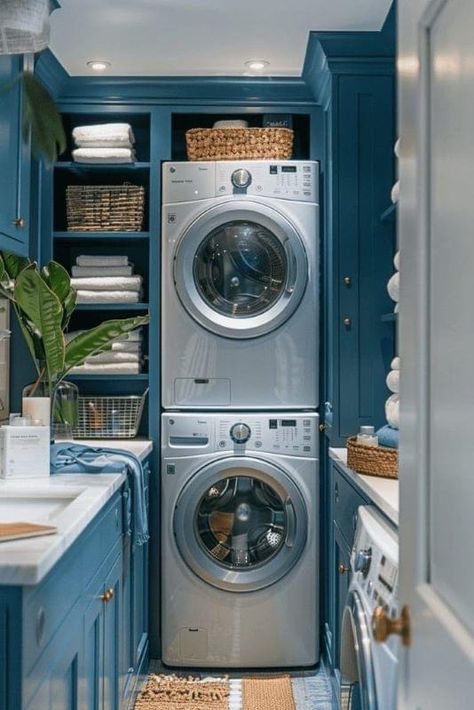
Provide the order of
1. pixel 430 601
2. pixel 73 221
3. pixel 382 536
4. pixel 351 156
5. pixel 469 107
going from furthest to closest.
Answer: pixel 73 221, pixel 351 156, pixel 382 536, pixel 430 601, pixel 469 107

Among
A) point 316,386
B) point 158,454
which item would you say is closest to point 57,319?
point 158,454

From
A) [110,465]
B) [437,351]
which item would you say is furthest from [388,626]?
[110,465]

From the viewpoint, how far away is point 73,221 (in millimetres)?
3467

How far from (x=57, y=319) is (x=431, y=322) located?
176cm

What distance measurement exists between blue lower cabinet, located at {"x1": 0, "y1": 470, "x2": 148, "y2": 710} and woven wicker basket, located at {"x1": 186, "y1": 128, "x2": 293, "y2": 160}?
1.52 meters

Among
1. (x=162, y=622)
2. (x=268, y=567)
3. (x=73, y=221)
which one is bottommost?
(x=162, y=622)

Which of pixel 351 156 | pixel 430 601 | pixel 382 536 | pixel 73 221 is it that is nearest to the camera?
pixel 430 601

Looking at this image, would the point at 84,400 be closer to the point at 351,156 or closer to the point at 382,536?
the point at 351,156

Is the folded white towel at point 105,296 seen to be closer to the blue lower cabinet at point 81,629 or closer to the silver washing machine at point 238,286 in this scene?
the silver washing machine at point 238,286

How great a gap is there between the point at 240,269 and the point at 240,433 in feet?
2.19

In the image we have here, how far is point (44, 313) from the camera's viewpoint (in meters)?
2.54

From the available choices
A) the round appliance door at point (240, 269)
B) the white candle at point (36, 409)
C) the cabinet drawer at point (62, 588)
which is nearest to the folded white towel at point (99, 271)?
the round appliance door at point (240, 269)

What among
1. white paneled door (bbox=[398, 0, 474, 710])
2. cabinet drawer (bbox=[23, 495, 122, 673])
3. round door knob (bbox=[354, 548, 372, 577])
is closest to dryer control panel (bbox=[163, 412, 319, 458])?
cabinet drawer (bbox=[23, 495, 122, 673])

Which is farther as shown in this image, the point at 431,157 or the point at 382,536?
the point at 382,536
